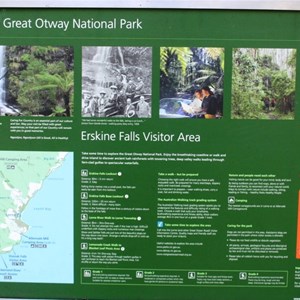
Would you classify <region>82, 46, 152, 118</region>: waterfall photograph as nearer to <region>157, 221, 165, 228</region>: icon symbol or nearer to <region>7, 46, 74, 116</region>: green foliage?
<region>7, 46, 74, 116</region>: green foliage

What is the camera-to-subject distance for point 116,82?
2570mm

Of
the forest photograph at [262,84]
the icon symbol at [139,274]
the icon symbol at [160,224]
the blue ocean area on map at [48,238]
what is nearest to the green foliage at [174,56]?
the forest photograph at [262,84]

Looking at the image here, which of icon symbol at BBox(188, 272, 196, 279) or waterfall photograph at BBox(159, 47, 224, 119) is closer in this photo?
waterfall photograph at BBox(159, 47, 224, 119)

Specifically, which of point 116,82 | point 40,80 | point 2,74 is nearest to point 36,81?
point 40,80

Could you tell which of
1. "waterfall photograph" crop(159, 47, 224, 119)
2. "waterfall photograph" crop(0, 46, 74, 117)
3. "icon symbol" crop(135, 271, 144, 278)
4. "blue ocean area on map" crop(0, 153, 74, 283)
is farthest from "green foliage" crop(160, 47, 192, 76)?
"icon symbol" crop(135, 271, 144, 278)

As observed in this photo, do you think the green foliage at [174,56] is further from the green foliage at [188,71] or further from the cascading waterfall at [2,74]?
the cascading waterfall at [2,74]

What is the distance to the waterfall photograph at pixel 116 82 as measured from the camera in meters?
2.55

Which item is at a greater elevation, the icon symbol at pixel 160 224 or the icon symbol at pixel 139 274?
the icon symbol at pixel 160 224

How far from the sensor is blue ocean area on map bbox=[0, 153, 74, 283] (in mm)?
2629

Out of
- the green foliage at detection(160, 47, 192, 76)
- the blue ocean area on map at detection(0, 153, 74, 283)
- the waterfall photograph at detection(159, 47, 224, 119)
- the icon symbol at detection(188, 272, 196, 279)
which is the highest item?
the green foliage at detection(160, 47, 192, 76)

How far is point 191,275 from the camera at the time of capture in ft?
8.74

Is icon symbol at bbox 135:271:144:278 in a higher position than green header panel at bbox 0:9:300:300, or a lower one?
lower

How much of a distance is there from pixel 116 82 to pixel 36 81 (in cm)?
47

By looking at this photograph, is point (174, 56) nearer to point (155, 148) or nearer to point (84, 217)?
point (155, 148)
